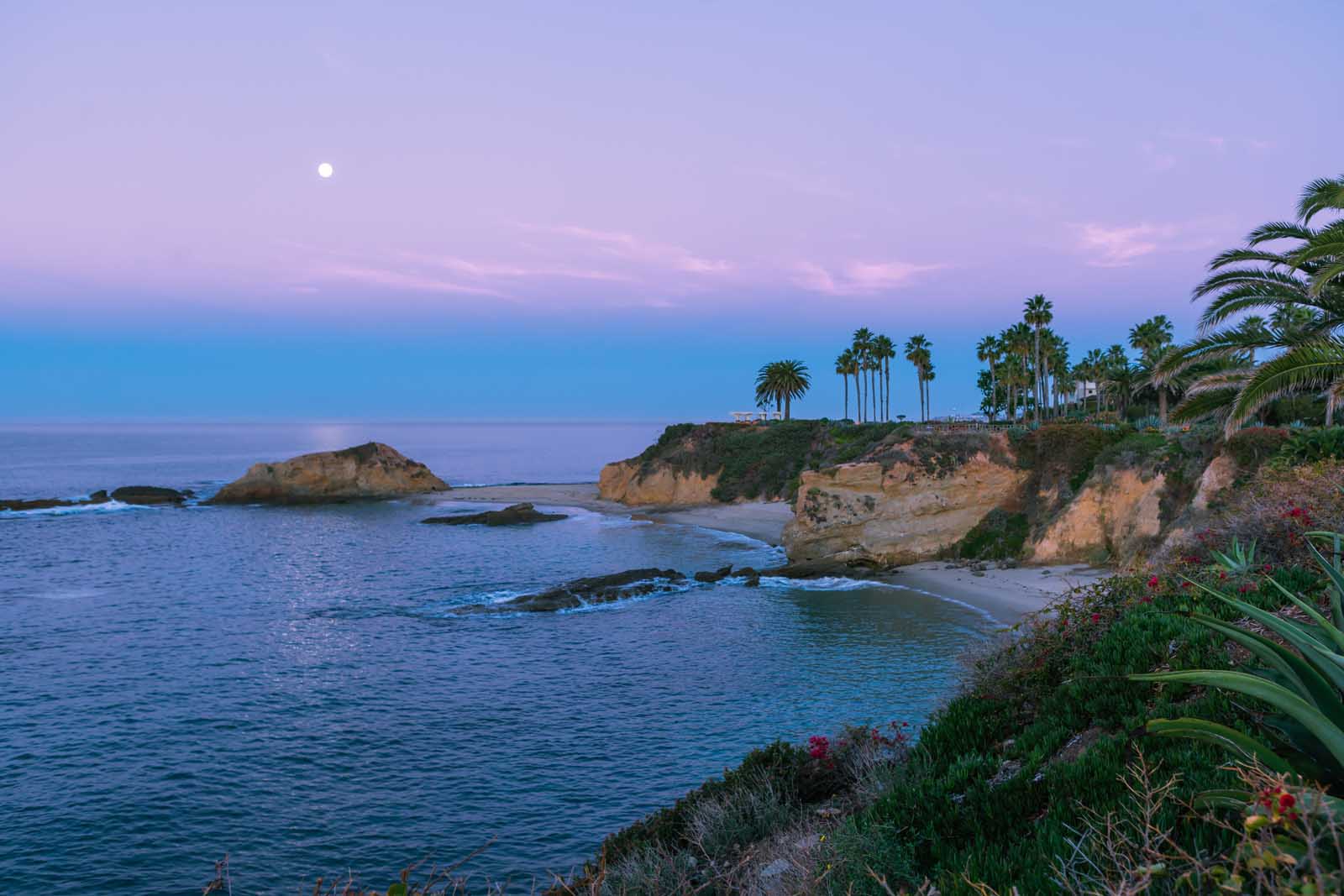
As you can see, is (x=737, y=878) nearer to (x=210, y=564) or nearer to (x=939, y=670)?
(x=939, y=670)

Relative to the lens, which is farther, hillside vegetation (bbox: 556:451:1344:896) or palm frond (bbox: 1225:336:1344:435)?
palm frond (bbox: 1225:336:1344:435)

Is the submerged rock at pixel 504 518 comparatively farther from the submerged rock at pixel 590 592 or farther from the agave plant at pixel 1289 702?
the agave plant at pixel 1289 702

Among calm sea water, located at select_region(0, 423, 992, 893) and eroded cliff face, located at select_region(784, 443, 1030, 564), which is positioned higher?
eroded cliff face, located at select_region(784, 443, 1030, 564)

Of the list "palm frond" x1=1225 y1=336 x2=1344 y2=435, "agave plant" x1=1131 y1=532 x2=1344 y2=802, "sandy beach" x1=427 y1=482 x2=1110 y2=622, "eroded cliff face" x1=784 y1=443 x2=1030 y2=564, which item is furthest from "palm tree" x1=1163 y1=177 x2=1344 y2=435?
"eroded cliff face" x1=784 y1=443 x2=1030 y2=564

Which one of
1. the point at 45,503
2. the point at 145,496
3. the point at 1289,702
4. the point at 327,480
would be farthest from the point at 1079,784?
the point at 45,503

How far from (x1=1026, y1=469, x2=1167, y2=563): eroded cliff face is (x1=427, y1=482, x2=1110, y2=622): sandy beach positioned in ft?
4.03

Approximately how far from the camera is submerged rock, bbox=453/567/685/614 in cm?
3738

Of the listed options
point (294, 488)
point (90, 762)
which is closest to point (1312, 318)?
point (90, 762)

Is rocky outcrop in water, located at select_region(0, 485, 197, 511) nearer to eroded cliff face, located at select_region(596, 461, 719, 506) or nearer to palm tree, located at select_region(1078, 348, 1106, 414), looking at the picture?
eroded cliff face, located at select_region(596, 461, 719, 506)

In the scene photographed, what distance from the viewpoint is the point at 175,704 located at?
2472 cm

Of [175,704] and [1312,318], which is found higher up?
[1312,318]

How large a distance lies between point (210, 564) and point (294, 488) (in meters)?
40.2

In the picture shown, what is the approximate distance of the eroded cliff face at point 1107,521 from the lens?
37.5 m

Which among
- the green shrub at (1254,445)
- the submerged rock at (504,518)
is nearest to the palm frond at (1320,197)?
the green shrub at (1254,445)
